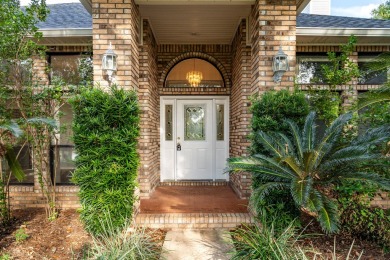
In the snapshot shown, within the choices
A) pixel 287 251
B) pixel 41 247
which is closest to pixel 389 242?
pixel 287 251

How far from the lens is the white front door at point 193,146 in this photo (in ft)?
19.7

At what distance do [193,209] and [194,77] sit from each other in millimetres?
3147

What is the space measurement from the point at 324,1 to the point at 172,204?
35.8 feet

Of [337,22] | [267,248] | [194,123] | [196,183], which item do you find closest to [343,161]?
[267,248]

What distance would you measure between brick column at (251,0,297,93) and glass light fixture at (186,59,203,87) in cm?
240

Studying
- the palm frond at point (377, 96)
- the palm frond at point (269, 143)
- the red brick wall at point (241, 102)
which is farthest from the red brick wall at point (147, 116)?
the palm frond at point (377, 96)

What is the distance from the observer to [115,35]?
140 inches

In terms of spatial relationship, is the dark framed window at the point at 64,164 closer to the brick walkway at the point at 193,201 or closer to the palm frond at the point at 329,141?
the brick walkway at the point at 193,201

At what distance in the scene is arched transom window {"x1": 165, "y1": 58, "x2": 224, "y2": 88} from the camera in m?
5.93

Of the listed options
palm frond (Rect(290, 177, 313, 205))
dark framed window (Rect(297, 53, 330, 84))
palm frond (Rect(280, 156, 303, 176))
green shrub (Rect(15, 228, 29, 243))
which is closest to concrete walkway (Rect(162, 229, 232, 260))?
palm frond (Rect(290, 177, 313, 205))

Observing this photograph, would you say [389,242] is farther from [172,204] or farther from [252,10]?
[252,10]

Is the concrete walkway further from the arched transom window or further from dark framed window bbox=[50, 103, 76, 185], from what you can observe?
the arched transom window

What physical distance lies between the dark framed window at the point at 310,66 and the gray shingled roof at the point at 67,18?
4.47m

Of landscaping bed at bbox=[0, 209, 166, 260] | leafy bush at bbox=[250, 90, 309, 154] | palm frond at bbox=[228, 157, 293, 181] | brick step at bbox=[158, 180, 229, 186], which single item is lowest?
landscaping bed at bbox=[0, 209, 166, 260]
